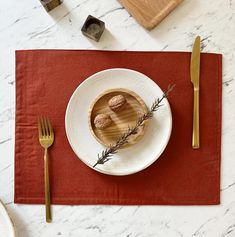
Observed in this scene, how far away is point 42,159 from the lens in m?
1.24

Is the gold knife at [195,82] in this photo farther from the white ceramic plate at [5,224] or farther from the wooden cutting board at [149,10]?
the white ceramic plate at [5,224]

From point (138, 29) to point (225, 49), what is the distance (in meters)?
0.21

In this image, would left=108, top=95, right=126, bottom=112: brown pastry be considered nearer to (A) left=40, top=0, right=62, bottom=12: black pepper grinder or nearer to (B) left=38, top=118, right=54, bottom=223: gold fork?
(B) left=38, top=118, right=54, bottom=223: gold fork

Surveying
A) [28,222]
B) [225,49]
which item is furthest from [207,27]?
[28,222]

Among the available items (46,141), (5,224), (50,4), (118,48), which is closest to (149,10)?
(118,48)

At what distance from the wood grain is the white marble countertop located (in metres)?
0.12

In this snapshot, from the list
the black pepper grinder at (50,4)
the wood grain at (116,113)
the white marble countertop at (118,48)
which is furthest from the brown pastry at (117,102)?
the black pepper grinder at (50,4)

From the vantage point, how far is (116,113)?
1217 millimetres

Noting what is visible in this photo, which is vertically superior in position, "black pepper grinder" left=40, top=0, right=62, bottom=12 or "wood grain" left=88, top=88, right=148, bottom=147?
"black pepper grinder" left=40, top=0, right=62, bottom=12

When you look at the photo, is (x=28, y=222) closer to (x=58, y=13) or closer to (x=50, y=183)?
(x=50, y=183)

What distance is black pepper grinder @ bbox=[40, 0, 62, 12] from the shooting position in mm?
1216

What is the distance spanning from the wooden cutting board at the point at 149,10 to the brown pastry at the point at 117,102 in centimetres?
18

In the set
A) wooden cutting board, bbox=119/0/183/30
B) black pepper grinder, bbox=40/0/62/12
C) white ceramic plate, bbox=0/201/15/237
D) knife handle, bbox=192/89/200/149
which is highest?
black pepper grinder, bbox=40/0/62/12

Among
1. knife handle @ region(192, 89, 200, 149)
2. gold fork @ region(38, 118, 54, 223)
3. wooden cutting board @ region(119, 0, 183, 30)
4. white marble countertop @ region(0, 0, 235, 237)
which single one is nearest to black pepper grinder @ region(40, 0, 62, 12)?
white marble countertop @ region(0, 0, 235, 237)
